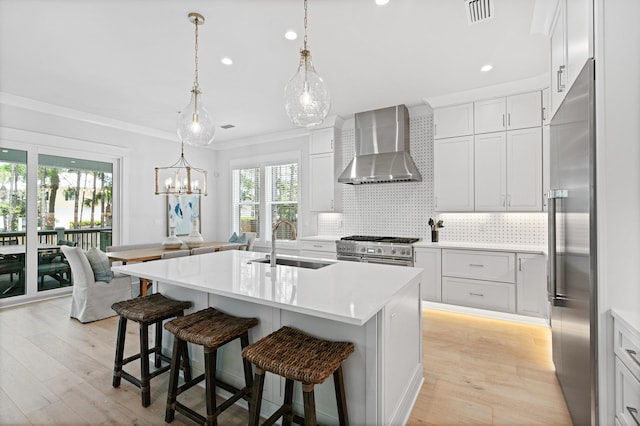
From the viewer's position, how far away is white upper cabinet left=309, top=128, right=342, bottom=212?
4949 mm

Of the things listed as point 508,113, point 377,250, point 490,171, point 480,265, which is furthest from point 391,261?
point 508,113

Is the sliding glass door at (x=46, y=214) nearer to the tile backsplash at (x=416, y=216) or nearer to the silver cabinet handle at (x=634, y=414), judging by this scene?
the tile backsplash at (x=416, y=216)

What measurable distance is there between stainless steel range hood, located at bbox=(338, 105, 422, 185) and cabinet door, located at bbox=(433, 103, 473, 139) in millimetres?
454

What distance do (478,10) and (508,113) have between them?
5.86 ft

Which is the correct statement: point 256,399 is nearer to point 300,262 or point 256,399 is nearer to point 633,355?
point 300,262

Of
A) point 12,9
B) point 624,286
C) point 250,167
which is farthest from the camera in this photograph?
point 250,167

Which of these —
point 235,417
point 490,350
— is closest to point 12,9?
point 235,417

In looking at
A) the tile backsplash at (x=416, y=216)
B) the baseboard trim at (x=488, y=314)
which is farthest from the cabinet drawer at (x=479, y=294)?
the tile backsplash at (x=416, y=216)

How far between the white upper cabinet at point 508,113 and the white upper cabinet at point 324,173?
211 centimetres

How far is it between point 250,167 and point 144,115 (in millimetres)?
2100

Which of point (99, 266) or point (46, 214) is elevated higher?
point (46, 214)

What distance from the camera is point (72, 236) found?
15.5 feet

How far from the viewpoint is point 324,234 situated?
17.7 ft

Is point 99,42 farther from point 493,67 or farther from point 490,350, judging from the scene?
point 490,350
